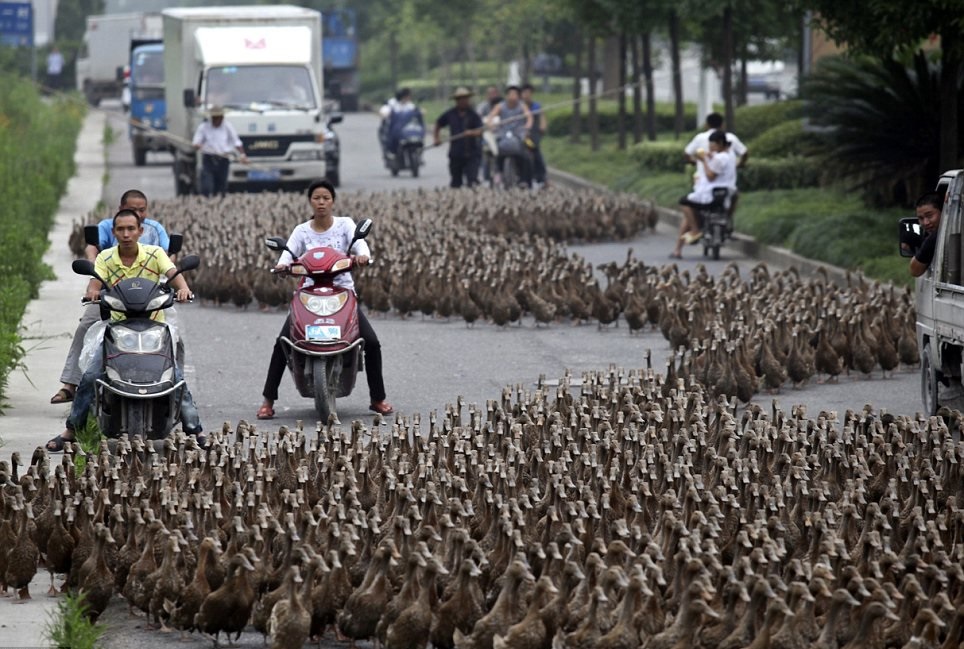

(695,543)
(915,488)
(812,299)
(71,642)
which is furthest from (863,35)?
(71,642)

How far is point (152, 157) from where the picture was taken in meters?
45.2

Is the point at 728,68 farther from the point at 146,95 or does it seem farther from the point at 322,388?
the point at 146,95

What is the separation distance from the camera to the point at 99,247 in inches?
468

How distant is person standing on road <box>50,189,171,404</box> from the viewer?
1171cm

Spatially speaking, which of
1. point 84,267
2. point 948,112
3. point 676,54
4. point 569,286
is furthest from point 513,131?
point 84,267

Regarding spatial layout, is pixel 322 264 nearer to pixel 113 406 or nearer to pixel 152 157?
pixel 113 406

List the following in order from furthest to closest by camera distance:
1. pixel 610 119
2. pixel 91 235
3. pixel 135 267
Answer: pixel 610 119
pixel 91 235
pixel 135 267

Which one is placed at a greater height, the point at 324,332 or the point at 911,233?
the point at 911,233

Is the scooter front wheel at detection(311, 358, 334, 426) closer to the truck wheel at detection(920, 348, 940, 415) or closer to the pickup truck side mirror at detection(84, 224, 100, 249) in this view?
the pickup truck side mirror at detection(84, 224, 100, 249)

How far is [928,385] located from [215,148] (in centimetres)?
1743

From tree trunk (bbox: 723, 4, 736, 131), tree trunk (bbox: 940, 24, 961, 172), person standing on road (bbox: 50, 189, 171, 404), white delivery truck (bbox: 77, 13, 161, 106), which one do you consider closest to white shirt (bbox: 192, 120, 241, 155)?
tree trunk (bbox: 723, 4, 736, 131)

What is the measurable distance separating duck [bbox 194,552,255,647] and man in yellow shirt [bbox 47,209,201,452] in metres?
3.89

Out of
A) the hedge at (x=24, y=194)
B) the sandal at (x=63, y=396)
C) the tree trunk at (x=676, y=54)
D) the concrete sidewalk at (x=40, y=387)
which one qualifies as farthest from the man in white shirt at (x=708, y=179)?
the sandal at (x=63, y=396)

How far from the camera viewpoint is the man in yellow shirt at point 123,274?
11.0m
